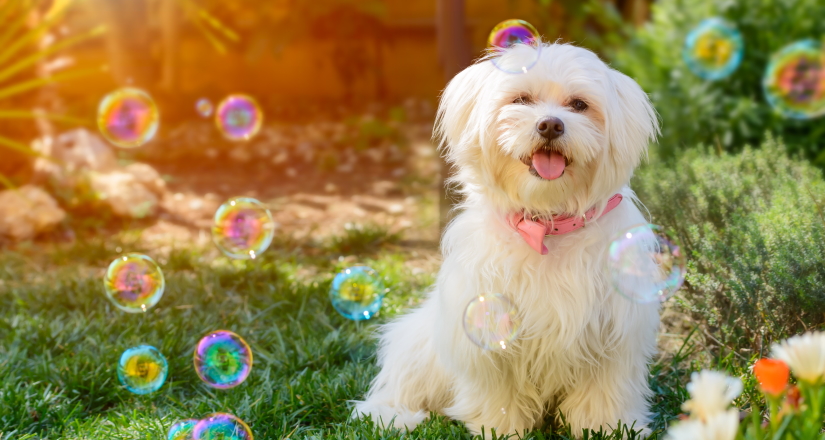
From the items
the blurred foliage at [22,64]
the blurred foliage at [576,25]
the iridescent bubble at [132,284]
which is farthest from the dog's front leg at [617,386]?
the blurred foliage at [576,25]

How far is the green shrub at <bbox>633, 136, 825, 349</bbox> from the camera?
2395mm

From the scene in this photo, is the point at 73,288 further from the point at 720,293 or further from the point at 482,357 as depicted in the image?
the point at 720,293

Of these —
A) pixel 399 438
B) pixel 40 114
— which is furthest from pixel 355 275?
pixel 40 114

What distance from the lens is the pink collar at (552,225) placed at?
2.05m

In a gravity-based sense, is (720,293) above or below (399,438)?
above

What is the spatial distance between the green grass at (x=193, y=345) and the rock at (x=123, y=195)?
85 centimetres

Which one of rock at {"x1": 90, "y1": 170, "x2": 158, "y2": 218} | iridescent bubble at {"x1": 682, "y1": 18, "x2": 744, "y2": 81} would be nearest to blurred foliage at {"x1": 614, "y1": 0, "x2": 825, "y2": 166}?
iridescent bubble at {"x1": 682, "y1": 18, "x2": 744, "y2": 81}

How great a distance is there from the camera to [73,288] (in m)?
3.68

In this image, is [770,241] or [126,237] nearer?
[770,241]

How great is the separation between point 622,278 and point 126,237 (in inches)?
150

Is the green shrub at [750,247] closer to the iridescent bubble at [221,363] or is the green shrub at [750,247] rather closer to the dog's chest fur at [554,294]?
the dog's chest fur at [554,294]

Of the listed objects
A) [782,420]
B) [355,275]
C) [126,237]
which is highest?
[782,420]

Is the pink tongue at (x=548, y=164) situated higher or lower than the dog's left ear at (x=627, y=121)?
lower

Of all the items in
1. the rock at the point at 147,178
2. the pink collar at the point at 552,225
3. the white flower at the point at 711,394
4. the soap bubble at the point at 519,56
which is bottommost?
the rock at the point at 147,178
